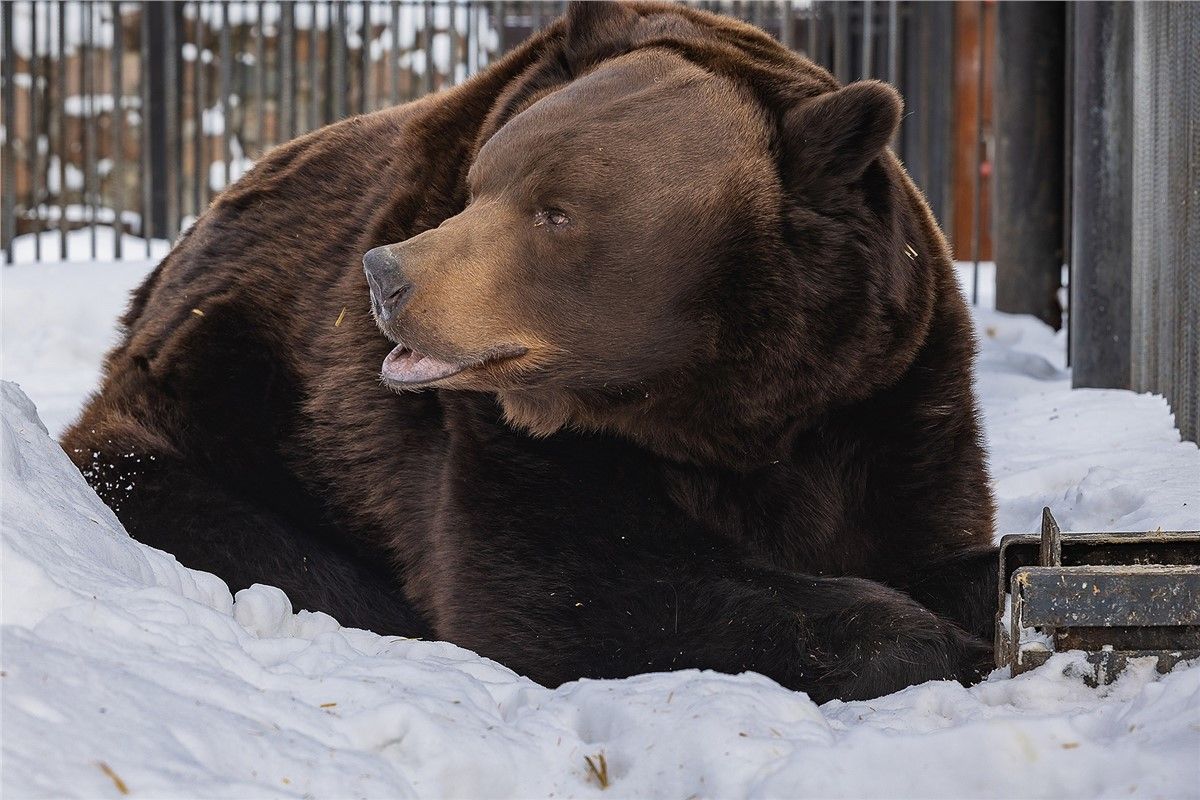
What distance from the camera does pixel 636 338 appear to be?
2.86m

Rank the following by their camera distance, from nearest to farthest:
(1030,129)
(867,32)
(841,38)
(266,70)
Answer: (1030,129), (867,32), (841,38), (266,70)

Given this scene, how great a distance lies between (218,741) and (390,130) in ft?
7.68

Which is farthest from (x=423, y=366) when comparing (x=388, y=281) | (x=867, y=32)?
(x=867, y=32)

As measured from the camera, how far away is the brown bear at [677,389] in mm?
2709

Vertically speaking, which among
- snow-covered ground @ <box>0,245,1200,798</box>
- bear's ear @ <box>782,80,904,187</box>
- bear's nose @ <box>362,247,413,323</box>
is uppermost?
bear's ear @ <box>782,80,904,187</box>

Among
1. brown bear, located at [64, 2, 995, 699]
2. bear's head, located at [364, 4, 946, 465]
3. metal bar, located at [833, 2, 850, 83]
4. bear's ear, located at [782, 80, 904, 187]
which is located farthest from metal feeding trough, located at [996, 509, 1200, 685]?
metal bar, located at [833, 2, 850, 83]

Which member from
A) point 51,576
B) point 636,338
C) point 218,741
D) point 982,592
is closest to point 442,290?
point 636,338

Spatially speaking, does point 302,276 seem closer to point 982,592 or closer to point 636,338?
point 636,338

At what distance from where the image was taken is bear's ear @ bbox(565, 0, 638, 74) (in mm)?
3213

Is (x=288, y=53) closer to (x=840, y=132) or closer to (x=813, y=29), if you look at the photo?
(x=813, y=29)

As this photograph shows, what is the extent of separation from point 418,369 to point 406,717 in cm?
91

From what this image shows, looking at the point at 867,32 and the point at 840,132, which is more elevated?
the point at 867,32

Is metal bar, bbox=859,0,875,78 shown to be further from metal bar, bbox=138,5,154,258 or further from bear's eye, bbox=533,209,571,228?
bear's eye, bbox=533,209,571,228

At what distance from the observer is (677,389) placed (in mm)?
2902
